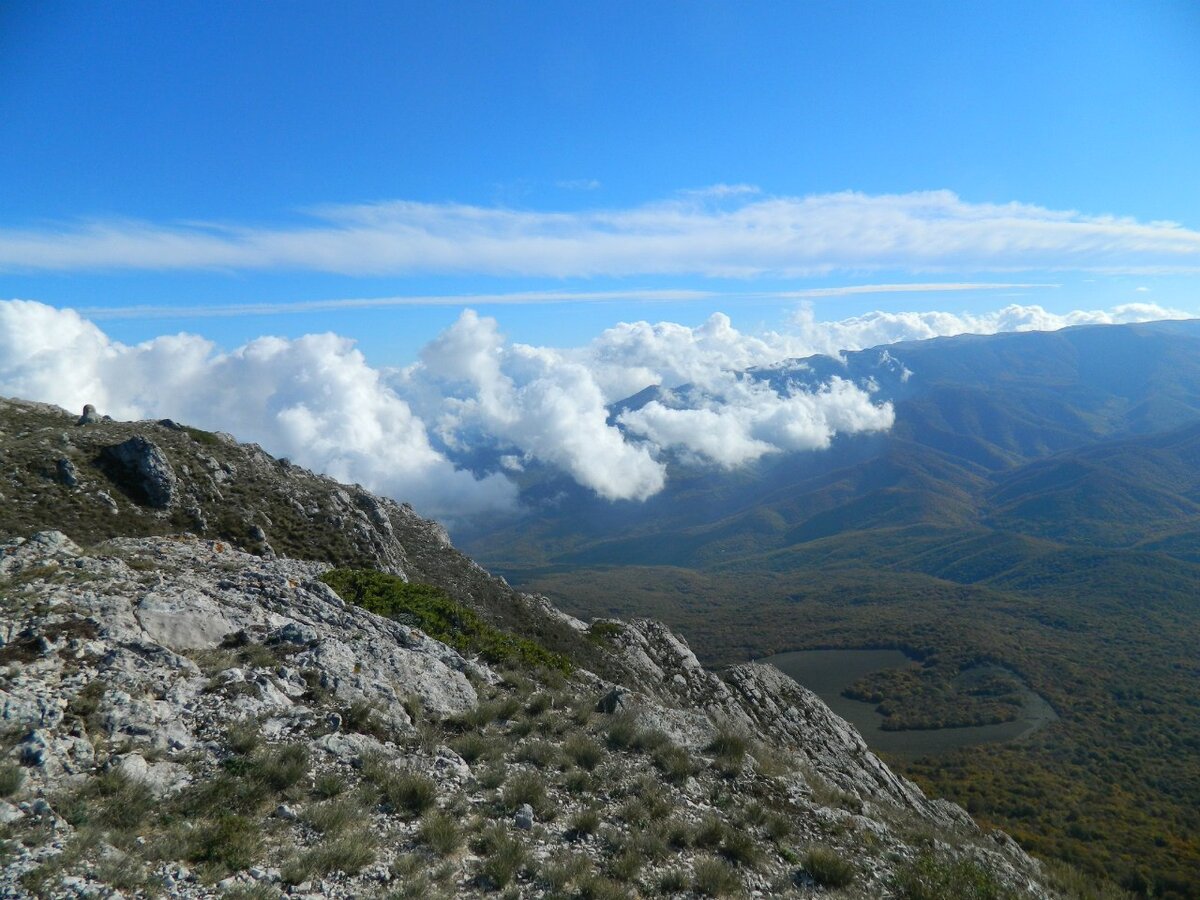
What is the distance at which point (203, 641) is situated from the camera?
12.8 metres

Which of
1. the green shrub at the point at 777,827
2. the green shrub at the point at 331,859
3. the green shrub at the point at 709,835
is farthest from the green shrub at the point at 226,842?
the green shrub at the point at 777,827

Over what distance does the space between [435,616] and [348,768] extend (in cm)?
1083

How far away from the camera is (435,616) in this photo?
68.5 ft

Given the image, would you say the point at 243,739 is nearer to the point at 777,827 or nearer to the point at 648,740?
the point at 648,740

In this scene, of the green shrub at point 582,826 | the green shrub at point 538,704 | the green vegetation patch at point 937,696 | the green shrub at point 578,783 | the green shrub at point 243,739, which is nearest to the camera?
the green shrub at point 243,739

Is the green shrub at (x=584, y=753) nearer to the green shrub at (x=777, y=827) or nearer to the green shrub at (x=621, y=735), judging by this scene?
the green shrub at (x=621, y=735)

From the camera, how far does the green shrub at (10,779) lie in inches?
291

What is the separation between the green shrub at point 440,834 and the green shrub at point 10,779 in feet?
16.4

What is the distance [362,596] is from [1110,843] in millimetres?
56917

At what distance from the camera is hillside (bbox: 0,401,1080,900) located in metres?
7.71

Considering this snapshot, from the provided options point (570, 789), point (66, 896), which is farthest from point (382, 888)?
point (570, 789)

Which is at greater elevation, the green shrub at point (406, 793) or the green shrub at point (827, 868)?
the green shrub at point (406, 793)

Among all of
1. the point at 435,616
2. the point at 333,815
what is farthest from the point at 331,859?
the point at 435,616

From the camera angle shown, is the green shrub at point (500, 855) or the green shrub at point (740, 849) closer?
the green shrub at point (500, 855)
